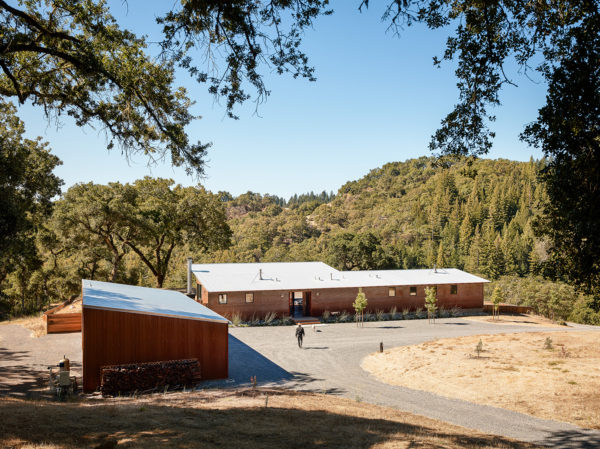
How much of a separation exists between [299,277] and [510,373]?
19.9 m

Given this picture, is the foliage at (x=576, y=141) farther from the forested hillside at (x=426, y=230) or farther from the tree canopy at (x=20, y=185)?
the forested hillside at (x=426, y=230)

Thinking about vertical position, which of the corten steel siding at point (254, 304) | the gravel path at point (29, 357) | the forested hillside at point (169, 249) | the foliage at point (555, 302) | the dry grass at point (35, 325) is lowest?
the foliage at point (555, 302)

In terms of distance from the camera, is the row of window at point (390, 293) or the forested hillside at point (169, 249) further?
the forested hillside at point (169, 249)

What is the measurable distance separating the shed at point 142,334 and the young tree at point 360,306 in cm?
1462

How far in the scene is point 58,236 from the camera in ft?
116

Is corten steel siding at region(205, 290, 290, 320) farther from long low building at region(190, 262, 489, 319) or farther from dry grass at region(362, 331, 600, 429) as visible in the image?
dry grass at region(362, 331, 600, 429)

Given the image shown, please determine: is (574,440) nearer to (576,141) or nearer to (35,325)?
(576,141)

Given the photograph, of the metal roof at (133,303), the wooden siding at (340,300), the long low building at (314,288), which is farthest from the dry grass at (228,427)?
the long low building at (314,288)

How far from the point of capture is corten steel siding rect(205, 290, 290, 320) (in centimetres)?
3064

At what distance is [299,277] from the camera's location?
116 ft

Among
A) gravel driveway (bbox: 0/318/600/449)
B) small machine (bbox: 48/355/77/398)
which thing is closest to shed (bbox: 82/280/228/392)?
small machine (bbox: 48/355/77/398)

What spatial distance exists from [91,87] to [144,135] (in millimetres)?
1961

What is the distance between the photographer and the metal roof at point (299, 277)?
106ft

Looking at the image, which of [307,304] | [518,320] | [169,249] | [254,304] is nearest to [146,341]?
[254,304]
